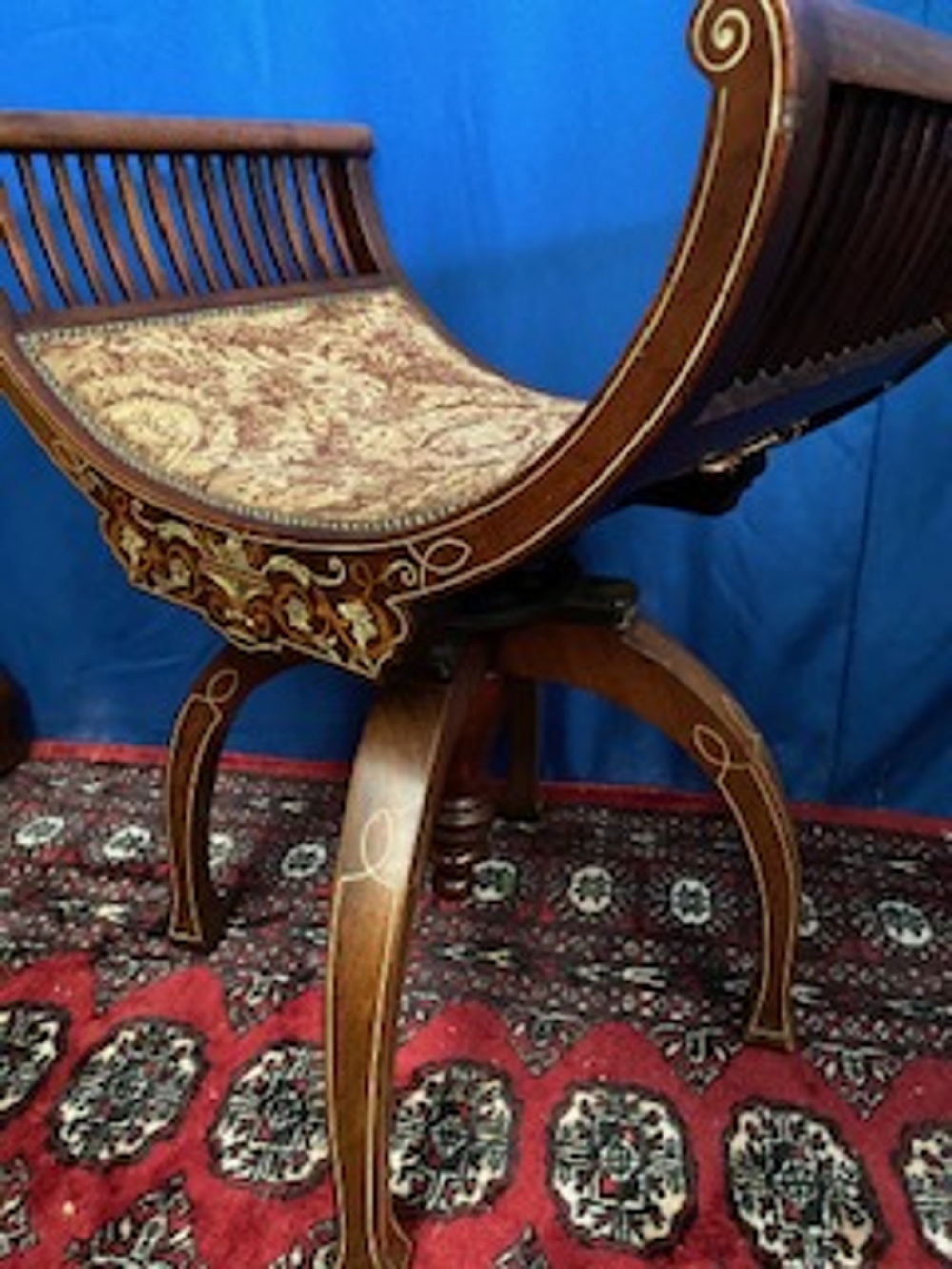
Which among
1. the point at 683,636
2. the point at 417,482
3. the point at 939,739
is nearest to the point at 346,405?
the point at 417,482

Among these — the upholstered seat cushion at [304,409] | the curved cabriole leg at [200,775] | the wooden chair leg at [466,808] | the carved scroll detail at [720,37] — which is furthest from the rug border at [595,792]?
the carved scroll detail at [720,37]

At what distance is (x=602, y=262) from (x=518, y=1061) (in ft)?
2.33

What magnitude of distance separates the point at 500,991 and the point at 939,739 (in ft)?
1.79

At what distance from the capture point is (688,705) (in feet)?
2.66

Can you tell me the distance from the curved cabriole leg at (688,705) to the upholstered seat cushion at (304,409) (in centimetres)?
16

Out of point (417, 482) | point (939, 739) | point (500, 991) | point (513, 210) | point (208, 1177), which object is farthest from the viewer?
point (939, 739)

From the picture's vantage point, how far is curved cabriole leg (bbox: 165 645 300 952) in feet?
2.93

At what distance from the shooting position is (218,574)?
67 cm

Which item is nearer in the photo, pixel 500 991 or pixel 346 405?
pixel 346 405

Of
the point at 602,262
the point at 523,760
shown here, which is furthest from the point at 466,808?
the point at 602,262

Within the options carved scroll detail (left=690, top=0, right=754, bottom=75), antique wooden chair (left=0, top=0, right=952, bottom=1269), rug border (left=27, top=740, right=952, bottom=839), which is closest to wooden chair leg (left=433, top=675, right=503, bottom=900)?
antique wooden chair (left=0, top=0, right=952, bottom=1269)

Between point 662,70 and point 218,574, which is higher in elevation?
point 662,70

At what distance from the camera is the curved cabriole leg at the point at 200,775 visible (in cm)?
89

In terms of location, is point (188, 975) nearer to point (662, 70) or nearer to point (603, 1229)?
point (603, 1229)
